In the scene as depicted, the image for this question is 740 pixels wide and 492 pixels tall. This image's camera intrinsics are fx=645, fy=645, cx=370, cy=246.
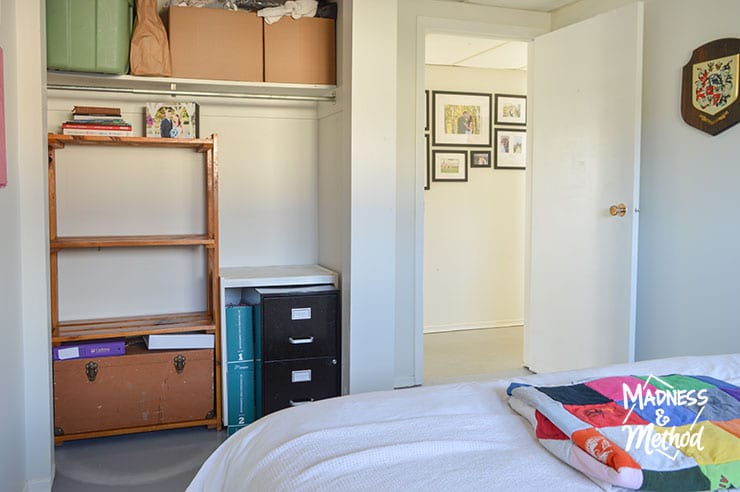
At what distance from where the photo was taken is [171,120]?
3.25m

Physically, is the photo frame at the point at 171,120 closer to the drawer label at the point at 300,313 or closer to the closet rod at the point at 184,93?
the closet rod at the point at 184,93

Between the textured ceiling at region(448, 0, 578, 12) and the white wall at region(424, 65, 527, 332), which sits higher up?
the textured ceiling at region(448, 0, 578, 12)

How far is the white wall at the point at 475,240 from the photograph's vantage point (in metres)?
5.26

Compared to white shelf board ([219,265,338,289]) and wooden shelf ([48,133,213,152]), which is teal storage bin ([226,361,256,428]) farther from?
wooden shelf ([48,133,213,152])

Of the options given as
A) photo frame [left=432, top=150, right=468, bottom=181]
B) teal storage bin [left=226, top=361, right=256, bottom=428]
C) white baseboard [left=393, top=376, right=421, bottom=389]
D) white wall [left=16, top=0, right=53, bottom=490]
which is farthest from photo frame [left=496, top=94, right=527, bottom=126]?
white wall [left=16, top=0, right=53, bottom=490]

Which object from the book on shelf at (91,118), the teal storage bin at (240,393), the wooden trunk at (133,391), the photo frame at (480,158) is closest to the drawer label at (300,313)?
the teal storage bin at (240,393)

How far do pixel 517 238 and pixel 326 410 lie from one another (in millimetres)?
4364

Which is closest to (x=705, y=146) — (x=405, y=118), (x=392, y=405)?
(x=405, y=118)

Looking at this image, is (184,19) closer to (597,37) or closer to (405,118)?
(405,118)

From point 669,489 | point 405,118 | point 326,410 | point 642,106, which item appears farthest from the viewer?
point 405,118

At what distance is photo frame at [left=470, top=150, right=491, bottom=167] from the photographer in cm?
531

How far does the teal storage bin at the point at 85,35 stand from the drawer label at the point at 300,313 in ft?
4.38

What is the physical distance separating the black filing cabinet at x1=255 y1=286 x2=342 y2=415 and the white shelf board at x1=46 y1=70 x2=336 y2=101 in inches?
39.4

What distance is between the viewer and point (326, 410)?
4.58 ft
